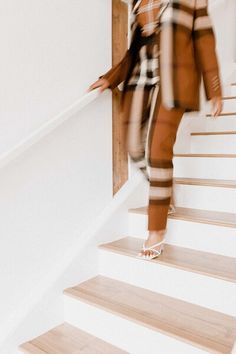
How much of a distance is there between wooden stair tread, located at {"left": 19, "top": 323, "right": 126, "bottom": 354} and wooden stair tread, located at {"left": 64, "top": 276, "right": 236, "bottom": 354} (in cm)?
14

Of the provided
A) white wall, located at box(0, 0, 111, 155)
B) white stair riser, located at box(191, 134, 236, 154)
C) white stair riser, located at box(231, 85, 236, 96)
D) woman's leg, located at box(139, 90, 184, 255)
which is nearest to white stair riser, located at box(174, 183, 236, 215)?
woman's leg, located at box(139, 90, 184, 255)

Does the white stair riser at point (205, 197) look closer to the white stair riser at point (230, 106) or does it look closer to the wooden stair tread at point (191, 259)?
the wooden stair tread at point (191, 259)

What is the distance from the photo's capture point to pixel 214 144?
7.92 ft

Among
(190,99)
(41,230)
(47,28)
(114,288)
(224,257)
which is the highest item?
(47,28)

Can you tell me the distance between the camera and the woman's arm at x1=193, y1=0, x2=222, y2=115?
157 cm

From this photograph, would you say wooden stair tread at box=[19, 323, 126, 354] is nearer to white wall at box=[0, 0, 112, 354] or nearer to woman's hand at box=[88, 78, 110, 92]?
white wall at box=[0, 0, 112, 354]

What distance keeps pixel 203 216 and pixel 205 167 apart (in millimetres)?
510

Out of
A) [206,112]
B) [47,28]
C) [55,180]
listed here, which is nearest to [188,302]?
[55,180]

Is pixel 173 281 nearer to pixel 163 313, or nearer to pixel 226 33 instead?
pixel 163 313

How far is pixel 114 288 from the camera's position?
5.36ft

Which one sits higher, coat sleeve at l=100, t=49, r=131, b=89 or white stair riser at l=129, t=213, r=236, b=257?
coat sleeve at l=100, t=49, r=131, b=89

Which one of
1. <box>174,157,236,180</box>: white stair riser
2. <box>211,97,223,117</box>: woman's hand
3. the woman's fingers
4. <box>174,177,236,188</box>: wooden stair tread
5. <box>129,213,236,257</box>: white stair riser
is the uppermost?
the woman's fingers

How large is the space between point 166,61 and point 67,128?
1.83ft

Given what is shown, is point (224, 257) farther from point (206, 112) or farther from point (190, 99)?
point (206, 112)
